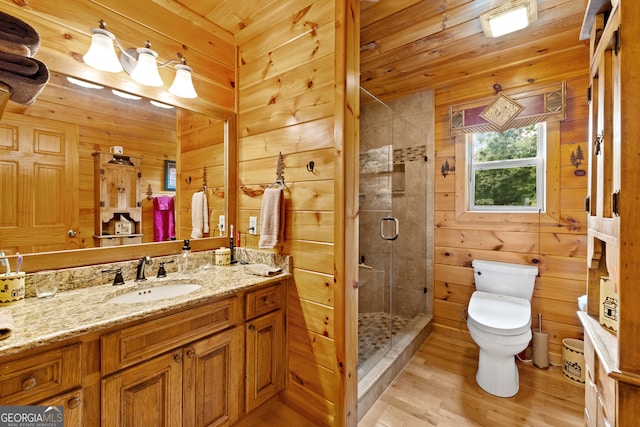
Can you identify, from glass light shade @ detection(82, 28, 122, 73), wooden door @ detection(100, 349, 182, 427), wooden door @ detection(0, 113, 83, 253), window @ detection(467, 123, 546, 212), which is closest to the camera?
wooden door @ detection(100, 349, 182, 427)

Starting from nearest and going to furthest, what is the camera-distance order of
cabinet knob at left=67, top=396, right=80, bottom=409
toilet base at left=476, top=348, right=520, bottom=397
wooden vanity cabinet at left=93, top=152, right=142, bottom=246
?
cabinet knob at left=67, top=396, right=80, bottom=409 → wooden vanity cabinet at left=93, top=152, right=142, bottom=246 → toilet base at left=476, top=348, right=520, bottom=397

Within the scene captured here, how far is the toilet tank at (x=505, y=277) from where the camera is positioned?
2.17m

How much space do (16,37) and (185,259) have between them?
48.2 inches

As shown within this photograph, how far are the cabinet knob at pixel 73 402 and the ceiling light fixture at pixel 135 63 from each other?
1.47 m

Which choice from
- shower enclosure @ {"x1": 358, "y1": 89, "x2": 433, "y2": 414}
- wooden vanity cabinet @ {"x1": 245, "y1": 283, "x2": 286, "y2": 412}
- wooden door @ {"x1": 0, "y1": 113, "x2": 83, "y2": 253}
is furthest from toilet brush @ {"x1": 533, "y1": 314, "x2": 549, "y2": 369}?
wooden door @ {"x1": 0, "y1": 113, "x2": 83, "y2": 253}

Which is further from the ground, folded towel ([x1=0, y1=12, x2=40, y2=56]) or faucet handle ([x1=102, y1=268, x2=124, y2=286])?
folded towel ([x1=0, y1=12, x2=40, y2=56])

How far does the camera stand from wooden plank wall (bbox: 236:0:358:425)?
5.01 ft

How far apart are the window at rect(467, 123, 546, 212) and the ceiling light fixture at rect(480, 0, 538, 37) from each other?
91 cm

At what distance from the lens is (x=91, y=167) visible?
55.7 inches

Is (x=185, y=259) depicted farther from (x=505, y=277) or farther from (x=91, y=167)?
(x=505, y=277)

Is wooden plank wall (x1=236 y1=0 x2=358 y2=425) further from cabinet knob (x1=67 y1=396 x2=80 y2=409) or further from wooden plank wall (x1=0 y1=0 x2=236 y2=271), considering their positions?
cabinet knob (x1=67 y1=396 x2=80 y2=409)

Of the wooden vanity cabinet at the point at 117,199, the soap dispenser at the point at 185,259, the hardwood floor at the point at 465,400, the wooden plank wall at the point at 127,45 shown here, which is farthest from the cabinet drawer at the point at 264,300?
the hardwood floor at the point at 465,400

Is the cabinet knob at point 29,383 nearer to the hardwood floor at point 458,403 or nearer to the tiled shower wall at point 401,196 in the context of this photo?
the hardwood floor at point 458,403

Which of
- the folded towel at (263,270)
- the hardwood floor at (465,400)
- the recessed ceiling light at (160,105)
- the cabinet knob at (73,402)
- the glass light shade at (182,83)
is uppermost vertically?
the glass light shade at (182,83)
